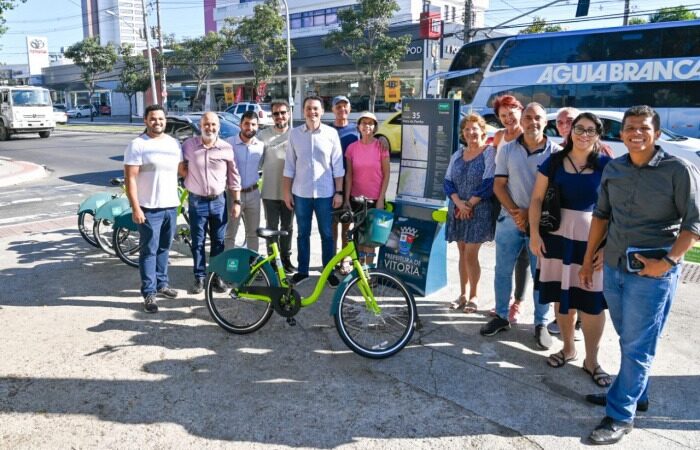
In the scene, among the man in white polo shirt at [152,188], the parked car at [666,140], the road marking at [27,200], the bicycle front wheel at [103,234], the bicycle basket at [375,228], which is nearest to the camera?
the bicycle basket at [375,228]

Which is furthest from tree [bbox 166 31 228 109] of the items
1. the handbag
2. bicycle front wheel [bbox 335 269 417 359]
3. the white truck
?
the handbag

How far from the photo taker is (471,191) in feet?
15.4

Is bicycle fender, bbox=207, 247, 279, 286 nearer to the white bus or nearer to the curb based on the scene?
the curb

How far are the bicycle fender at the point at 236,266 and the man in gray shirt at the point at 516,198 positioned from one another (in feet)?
6.02

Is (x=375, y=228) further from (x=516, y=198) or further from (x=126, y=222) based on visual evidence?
(x=126, y=222)

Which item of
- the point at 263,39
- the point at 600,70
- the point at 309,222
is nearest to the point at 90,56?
the point at 263,39

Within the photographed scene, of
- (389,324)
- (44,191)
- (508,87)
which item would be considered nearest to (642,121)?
(389,324)

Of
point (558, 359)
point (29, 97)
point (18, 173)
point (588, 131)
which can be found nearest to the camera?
point (588, 131)

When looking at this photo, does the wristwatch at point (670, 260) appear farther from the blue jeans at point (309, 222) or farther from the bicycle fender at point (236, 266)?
the blue jeans at point (309, 222)

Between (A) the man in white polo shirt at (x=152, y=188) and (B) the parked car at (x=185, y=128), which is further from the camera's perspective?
(B) the parked car at (x=185, y=128)

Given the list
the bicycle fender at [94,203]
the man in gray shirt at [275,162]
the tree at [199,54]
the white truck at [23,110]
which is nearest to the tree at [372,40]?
the tree at [199,54]

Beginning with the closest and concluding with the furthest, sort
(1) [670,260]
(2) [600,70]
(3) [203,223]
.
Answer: (1) [670,260], (3) [203,223], (2) [600,70]

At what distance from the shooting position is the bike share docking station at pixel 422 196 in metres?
5.07

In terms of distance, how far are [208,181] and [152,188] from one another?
1.72ft
